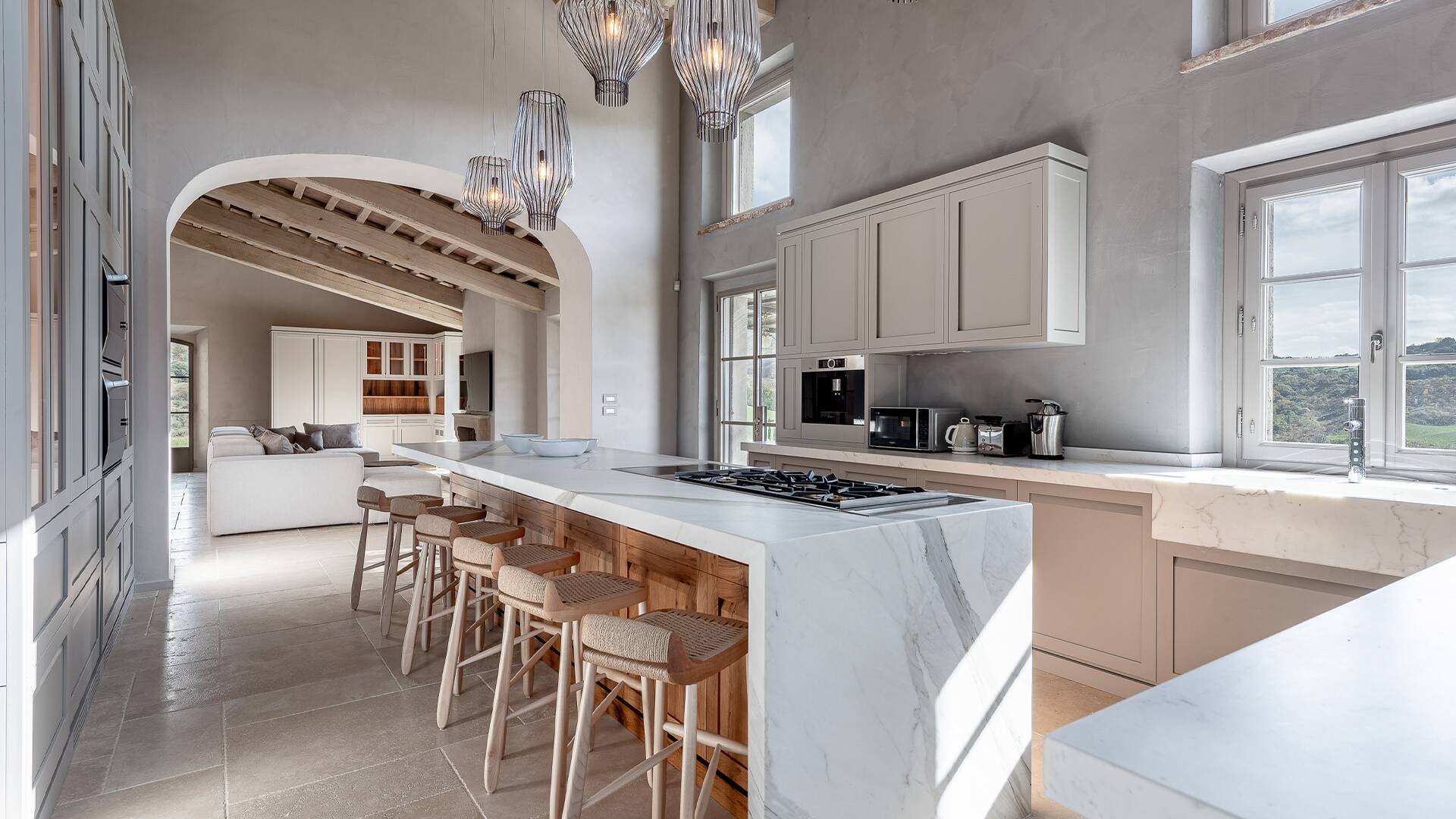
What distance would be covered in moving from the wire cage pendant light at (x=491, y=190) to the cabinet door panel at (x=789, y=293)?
1.68 metres

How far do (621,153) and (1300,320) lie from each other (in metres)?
4.59

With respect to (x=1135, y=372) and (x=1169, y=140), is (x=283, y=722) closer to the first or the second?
(x=1135, y=372)

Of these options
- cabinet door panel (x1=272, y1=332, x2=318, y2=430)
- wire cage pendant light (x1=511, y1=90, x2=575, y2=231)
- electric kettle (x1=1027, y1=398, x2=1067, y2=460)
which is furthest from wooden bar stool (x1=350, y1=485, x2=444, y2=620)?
cabinet door panel (x1=272, y1=332, x2=318, y2=430)

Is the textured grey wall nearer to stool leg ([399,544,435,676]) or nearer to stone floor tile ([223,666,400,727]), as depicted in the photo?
stool leg ([399,544,435,676])

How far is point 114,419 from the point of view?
3.21m

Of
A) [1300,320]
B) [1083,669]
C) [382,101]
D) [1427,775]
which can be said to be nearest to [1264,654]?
[1427,775]

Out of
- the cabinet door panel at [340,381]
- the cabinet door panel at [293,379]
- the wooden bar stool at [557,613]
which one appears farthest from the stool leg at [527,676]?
the cabinet door panel at [340,381]

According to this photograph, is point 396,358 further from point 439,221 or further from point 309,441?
point 439,221

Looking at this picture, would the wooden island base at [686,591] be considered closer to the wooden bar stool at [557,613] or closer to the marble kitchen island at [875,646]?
the wooden bar stool at [557,613]

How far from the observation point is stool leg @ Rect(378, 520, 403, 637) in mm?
3475

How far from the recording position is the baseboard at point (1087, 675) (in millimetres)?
2752

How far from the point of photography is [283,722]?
8.55ft

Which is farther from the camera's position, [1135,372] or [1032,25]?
[1032,25]

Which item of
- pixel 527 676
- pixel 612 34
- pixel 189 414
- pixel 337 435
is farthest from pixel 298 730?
pixel 189 414
